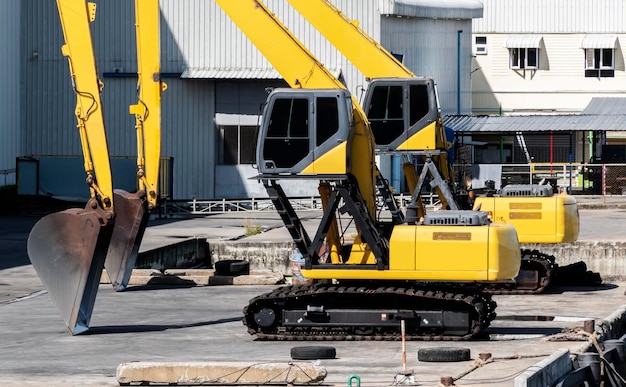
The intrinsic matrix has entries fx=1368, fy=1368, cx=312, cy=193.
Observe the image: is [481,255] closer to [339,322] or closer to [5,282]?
[339,322]

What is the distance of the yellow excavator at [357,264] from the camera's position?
17312 millimetres

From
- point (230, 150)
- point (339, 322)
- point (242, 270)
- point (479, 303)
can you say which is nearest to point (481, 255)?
point (479, 303)

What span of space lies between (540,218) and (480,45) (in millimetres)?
55185

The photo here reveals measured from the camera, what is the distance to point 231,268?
27125 mm

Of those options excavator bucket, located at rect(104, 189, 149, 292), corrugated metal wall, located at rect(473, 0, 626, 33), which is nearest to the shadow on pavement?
excavator bucket, located at rect(104, 189, 149, 292)

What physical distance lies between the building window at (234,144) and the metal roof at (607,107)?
18729 mm

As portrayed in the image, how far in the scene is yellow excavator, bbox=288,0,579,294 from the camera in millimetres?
23969

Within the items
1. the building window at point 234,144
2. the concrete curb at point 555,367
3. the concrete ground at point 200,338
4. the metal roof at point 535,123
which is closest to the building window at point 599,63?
the metal roof at point 535,123

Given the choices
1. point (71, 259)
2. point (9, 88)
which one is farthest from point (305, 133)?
point (9, 88)

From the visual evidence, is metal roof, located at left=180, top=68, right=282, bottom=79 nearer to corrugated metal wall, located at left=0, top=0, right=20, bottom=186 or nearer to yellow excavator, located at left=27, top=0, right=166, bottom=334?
corrugated metal wall, located at left=0, top=0, right=20, bottom=186

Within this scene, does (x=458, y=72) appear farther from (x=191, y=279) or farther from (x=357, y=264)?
(x=357, y=264)

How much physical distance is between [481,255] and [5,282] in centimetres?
1100

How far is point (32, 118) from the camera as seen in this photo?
49.1 m

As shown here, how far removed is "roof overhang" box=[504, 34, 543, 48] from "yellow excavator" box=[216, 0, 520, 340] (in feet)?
197
